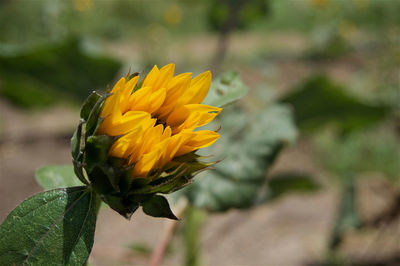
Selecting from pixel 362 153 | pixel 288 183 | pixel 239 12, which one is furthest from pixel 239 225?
pixel 362 153

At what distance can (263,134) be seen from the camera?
1.09 meters

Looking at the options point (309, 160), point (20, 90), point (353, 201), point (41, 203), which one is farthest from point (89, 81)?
point (309, 160)

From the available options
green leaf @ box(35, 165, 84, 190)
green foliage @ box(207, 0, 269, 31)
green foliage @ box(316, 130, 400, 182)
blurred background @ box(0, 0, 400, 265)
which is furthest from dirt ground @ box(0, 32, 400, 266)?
green leaf @ box(35, 165, 84, 190)

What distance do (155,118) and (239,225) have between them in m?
1.74

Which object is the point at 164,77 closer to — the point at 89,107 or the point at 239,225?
the point at 89,107

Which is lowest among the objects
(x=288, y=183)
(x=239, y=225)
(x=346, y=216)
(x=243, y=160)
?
(x=239, y=225)

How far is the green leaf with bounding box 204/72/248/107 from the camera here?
1.71ft

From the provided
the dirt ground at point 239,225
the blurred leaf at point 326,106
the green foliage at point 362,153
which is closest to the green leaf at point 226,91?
the dirt ground at point 239,225

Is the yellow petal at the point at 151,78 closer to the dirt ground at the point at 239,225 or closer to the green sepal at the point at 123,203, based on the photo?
the green sepal at the point at 123,203

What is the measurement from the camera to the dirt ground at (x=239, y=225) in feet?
5.51

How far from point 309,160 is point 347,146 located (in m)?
0.27

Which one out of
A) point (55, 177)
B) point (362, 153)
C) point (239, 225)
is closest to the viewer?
point (55, 177)

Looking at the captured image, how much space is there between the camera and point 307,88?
1.30 metres

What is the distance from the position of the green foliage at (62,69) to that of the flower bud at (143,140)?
918 mm
